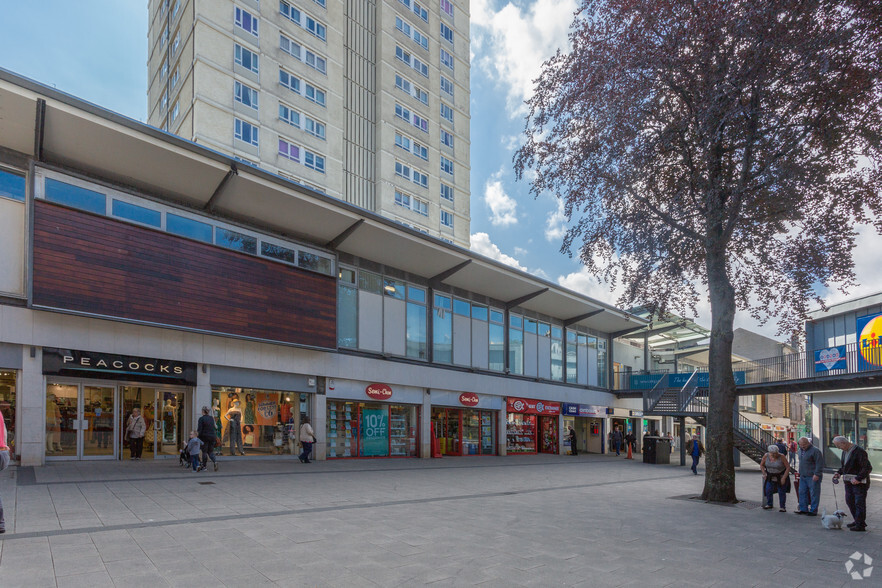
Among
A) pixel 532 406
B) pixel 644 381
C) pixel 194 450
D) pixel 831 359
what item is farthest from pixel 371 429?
pixel 644 381

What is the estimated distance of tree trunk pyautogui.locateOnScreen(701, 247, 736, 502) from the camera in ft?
43.6

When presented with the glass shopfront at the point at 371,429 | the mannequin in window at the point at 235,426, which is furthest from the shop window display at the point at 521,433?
the mannequin in window at the point at 235,426

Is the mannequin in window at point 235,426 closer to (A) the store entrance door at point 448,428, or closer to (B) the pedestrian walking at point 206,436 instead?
(B) the pedestrian walking at point 206,436

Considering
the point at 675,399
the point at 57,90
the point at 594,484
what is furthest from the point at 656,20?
the point at 675,399

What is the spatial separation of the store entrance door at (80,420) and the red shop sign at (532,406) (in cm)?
1795

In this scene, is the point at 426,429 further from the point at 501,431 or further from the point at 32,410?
the point at 32,410

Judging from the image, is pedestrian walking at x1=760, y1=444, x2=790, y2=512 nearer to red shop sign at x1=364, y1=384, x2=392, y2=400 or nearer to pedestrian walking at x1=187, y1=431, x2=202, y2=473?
pedestrian walking at x1=187, y1=431, x2=202, y2=473

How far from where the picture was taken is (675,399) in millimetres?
28781

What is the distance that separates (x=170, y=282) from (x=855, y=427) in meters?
25.8

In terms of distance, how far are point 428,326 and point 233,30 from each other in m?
20.9

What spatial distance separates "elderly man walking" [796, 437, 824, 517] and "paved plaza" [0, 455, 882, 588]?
61 cm

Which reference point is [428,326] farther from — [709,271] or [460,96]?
[460,96]

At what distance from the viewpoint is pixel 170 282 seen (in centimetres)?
1593

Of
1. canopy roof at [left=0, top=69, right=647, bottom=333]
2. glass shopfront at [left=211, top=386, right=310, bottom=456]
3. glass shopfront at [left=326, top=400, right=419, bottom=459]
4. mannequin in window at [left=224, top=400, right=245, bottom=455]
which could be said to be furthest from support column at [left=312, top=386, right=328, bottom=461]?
canopy roof at [left=0, top=69, right=647, bottom=333]
